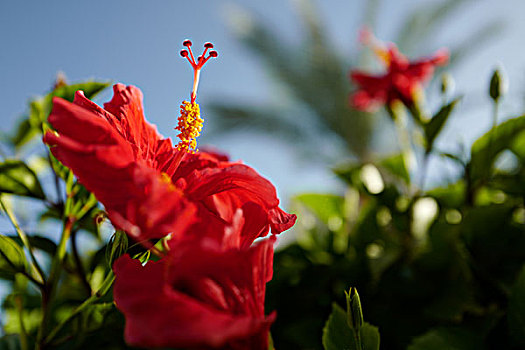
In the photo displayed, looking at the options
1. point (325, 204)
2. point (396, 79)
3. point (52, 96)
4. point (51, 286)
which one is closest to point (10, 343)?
point (51, 286)

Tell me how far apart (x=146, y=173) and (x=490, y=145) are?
0.52 metres

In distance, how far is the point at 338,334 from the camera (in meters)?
0.31

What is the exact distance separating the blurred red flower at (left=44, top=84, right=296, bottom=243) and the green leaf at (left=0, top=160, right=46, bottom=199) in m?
0.18

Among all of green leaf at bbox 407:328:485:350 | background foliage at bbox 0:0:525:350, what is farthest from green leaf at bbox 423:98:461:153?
green leaf at bbox 407:328:485:350

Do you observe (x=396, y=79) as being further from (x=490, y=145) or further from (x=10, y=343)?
(x=10, y=343)

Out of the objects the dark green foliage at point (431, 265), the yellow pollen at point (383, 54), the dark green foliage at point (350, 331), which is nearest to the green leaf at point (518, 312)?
the dark green foliage at point (431, 265)

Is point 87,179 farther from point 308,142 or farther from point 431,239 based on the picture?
point 308,142

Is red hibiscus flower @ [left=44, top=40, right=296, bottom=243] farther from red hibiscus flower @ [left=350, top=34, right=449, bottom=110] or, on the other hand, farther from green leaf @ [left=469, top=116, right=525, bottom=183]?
red hibiscus flower @ [left=350, top=34, right=449, bottom=110]

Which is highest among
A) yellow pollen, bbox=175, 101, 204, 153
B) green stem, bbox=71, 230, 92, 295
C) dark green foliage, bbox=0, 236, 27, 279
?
yellow pollen, bbox=175, 101, 204, 153

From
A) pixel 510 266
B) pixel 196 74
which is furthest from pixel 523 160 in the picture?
pixel 196 74

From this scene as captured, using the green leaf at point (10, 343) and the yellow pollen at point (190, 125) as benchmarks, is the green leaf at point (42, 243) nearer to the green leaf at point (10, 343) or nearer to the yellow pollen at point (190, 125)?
the green leaf at point (10, 343)

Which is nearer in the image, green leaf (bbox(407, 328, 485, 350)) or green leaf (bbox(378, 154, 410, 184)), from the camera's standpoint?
green leaf (bbox(407, 328, 485, 350))

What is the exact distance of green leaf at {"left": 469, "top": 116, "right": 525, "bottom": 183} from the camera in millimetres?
604

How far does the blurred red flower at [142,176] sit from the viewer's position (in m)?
0.23
